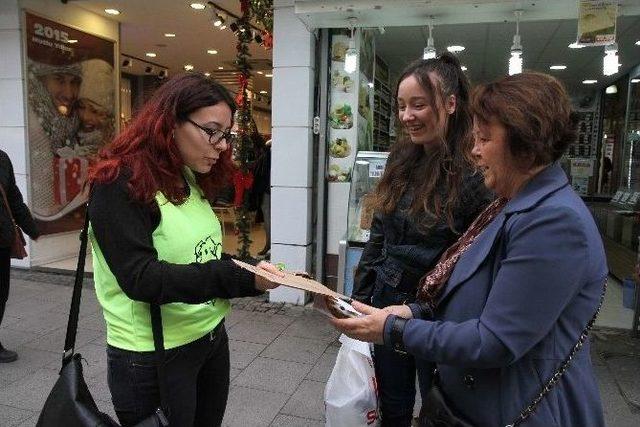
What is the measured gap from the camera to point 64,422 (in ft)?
4.59

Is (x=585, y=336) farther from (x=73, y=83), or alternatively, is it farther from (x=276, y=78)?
(x=73, y=83)

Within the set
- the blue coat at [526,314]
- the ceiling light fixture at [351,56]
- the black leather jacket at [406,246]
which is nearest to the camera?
the blue coat at [526,314]

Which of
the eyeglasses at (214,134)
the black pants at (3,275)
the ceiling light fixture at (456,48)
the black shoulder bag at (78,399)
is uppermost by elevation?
the ceiling light fixture at (456,48)

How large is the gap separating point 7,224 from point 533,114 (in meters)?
3.84

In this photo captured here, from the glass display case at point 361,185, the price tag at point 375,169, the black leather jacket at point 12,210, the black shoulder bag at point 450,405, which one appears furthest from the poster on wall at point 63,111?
the black shoulder bag at point 450,405

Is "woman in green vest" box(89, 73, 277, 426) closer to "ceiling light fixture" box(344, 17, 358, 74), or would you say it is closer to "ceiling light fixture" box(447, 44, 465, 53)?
"ceiling light fixture" box(344, 17, 358, 74)

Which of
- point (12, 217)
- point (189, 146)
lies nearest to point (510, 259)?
point (189, 146)

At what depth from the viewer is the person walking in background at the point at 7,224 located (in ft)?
12.4

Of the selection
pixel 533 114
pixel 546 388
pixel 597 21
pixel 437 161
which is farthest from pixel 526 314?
pixel 597 21

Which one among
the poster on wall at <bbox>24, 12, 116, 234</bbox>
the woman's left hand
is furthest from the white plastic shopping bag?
the poster on wall at <bbox>24, 12, 116, 234</bbox>

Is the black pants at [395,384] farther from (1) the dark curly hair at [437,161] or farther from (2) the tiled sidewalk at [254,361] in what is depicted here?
(2) the tiled sidewalk at [254,361]

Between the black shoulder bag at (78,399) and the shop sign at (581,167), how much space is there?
1230 cm

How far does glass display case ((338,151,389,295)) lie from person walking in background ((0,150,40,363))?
254 cm

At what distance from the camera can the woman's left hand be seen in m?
1.40
